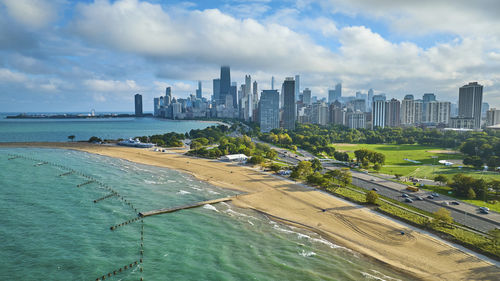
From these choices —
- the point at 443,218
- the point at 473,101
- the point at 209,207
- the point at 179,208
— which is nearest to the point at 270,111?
the point at 473,101

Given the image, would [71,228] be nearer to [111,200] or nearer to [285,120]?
[111,200]

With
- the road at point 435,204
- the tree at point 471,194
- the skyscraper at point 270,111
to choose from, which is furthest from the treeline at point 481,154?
the skyscraper at point 270,111

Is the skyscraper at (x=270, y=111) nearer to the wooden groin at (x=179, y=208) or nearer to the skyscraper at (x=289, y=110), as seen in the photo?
the skyscraper at (x=289, y=110)

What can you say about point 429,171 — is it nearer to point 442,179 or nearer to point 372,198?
point 442,179

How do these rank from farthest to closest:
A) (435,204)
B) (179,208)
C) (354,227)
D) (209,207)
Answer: (435,204), (209,207), (179,208), (354,227)

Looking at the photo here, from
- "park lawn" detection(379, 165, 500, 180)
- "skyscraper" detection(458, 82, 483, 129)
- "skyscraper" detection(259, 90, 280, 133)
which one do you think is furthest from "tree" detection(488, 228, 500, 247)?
"skyscraper" detection(458, 82, 483, 129)

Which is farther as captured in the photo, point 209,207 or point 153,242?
point 209,207

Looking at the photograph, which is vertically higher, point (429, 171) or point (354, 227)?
point (429, 171)
